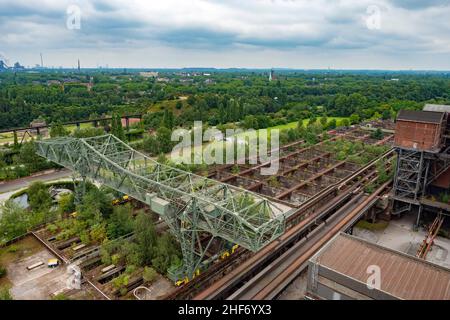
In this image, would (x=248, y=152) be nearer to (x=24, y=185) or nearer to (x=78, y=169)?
(x=78, y=169)

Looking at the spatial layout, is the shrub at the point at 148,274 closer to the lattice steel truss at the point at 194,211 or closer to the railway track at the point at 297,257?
the lattice steel truss at the point at 194,211

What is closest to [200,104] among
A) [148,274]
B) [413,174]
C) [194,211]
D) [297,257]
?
[413,174]

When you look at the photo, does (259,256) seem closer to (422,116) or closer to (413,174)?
(413,174)

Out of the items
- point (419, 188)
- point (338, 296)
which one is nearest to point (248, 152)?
point (419, 188)

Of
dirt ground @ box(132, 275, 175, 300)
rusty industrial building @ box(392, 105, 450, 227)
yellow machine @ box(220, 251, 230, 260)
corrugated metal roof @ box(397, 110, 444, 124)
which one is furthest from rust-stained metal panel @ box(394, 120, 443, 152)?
dirt ground @ box(132, 275, 175, 300)

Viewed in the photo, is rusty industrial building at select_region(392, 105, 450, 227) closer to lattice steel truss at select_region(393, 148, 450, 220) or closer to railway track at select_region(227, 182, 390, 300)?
lattice steel truss at select_region(393, 148, 450, 220)
